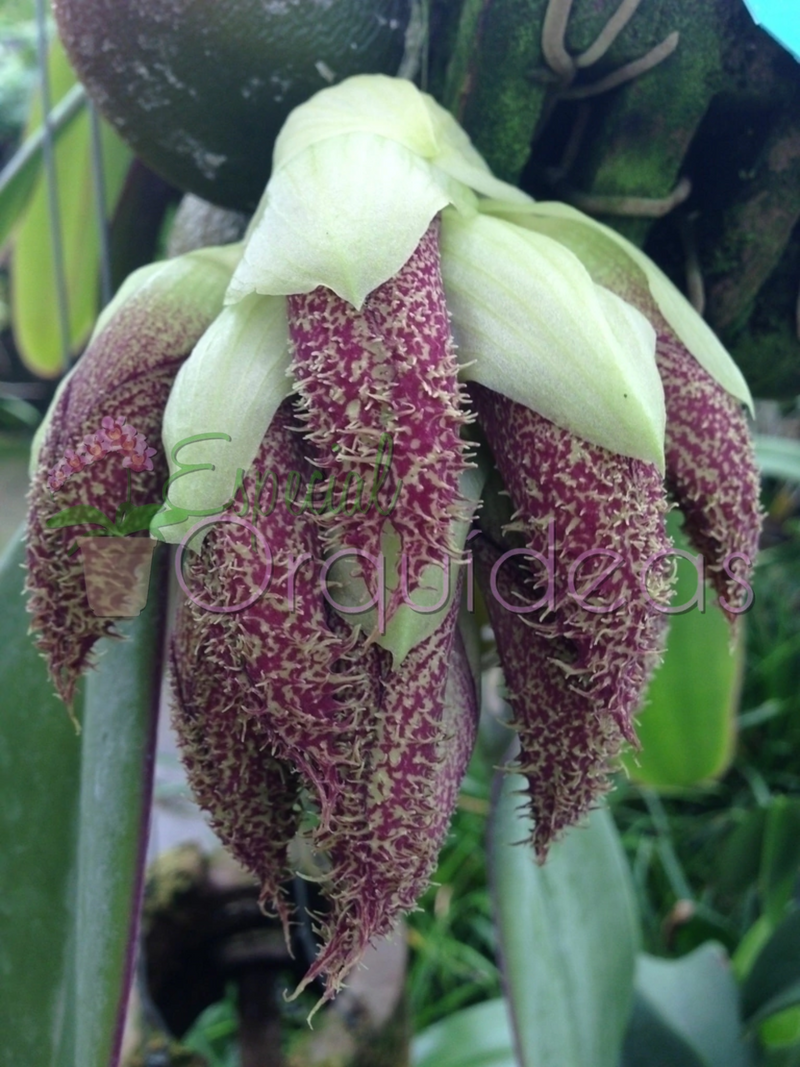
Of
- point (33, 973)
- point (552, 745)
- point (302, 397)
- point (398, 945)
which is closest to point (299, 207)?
point (302, 397)

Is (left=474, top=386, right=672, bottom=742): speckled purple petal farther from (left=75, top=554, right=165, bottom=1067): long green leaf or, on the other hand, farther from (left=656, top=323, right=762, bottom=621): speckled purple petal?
(left=75, top=554, right=165, bottom=1067): long green leaf

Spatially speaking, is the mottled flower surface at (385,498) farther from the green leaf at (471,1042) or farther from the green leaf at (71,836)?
the green leaf at (471,1042)

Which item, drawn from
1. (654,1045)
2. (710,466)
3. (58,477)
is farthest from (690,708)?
(58,477)

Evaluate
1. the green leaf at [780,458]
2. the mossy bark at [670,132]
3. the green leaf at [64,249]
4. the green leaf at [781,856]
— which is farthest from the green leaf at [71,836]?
the green leaf at [780,458]

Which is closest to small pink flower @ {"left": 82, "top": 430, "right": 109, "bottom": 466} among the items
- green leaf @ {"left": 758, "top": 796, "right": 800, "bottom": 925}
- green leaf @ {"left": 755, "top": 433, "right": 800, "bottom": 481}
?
green leaf @ {"left": 758, "top": 796, "right": 800, "bottom": 925}

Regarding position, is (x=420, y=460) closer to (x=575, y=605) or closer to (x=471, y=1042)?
(x=575, y=605)

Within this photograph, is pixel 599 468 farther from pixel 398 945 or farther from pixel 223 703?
pixel 398 945
